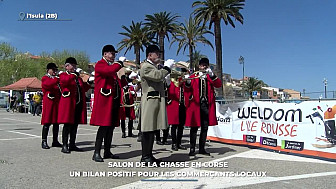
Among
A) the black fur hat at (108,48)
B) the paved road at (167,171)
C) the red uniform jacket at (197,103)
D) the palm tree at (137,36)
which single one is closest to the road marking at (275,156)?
the paved road at (167,171)

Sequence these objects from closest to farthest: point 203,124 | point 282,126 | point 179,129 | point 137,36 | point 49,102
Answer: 1. point 203,124
2. point 282,126
3. point 49,102
4. point 179,129
5. point 137,36

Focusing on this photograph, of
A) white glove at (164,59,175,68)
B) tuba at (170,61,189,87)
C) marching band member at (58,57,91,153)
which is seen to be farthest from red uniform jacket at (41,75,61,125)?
white glove at (164,59,175,68)

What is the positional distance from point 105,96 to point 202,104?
2079 millimetres

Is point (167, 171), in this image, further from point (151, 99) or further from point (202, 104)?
point (202, 104)

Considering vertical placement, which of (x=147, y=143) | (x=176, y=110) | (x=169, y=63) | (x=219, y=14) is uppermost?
(x=219, y=14)

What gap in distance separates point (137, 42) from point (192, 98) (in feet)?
93.8

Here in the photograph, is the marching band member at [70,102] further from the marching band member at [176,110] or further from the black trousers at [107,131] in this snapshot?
the marching band member at [176,110]

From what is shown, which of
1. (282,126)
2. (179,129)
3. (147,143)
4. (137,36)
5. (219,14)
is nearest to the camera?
(147,143)

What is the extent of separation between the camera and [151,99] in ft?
15.3

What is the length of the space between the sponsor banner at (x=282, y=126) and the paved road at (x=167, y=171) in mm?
304

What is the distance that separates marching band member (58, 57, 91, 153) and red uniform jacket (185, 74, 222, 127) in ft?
8.15

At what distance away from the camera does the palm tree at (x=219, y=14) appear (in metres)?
24.4

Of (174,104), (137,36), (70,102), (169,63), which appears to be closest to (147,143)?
(169,63)

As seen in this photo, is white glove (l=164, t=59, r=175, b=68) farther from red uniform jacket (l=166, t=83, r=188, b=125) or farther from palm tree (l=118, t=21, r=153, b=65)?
palm tree (l=118, t=21, r=153, b=65)
